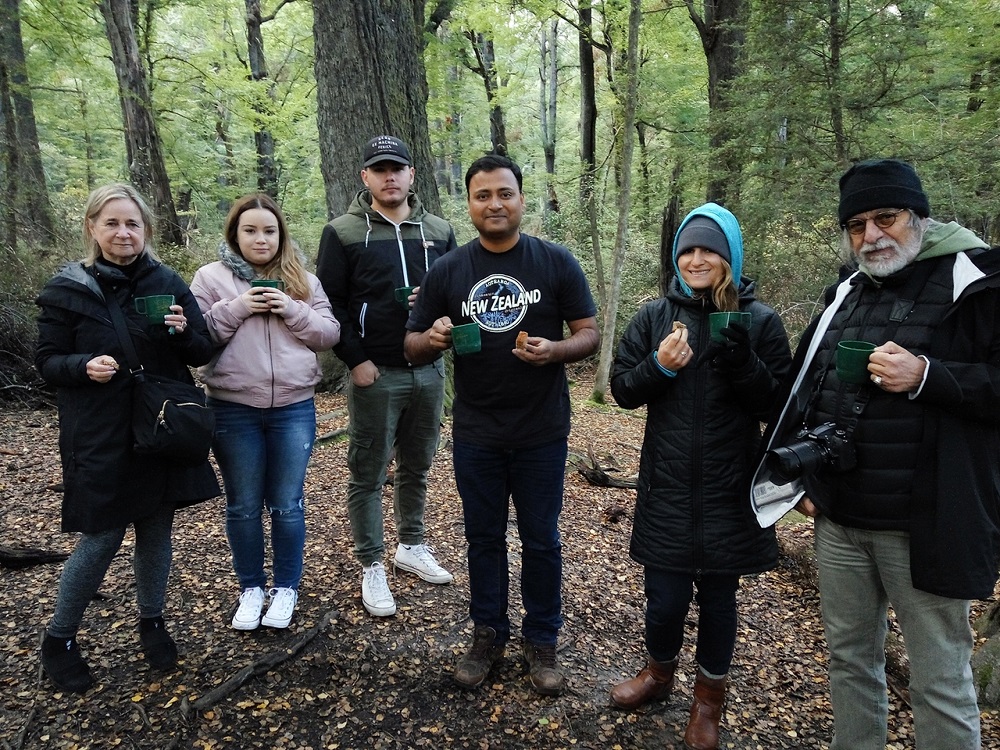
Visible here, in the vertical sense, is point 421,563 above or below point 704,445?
below

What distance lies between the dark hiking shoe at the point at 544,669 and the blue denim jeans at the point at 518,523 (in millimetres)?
38

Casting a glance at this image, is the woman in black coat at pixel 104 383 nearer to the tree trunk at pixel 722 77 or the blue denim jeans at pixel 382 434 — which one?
the blue denim jeans at pixel 382 434

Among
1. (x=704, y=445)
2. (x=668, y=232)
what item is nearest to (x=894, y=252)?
(x=704, y=445)

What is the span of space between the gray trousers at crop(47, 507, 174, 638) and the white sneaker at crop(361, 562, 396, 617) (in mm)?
1004

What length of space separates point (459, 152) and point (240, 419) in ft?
64.5

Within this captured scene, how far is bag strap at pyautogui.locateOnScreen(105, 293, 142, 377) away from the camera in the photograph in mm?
2572

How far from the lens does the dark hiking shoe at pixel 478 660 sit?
8.96 ft

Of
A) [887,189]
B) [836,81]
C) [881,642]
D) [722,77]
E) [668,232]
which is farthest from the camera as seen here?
[668,232]

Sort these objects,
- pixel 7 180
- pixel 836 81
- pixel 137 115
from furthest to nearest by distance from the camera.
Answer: pixel 137 115 → pixel 7 180 → pixel 836 81

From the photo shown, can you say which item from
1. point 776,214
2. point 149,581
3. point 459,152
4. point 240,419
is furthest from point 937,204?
point 459,152

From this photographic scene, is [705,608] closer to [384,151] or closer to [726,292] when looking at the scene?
[726,292]

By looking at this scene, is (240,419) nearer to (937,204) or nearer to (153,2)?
(937,204)

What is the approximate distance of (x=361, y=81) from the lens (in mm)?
4898

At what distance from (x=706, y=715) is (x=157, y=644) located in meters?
2.40
